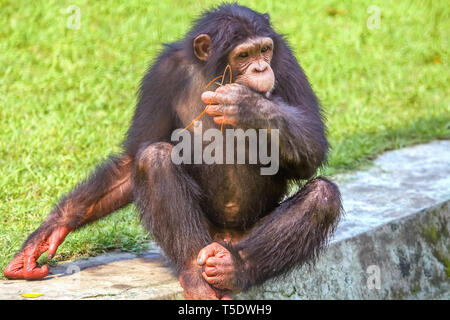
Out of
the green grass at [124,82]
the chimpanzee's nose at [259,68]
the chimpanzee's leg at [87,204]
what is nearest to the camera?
the chimpanzee's nose at [259,68]

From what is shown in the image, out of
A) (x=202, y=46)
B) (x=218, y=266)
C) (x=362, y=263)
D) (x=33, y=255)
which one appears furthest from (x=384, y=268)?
(x=33, y=255)

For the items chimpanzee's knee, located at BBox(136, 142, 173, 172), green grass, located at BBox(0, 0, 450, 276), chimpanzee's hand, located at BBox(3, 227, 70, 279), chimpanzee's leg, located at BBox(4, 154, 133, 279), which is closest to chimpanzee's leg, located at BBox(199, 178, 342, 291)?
chimpanzee's knee, located at BBox(136, 142, 173, 172)

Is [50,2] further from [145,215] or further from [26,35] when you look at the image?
[145,215]

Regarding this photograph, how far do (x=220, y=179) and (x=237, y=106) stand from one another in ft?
2.23

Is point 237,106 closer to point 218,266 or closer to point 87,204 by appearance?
point 218,266

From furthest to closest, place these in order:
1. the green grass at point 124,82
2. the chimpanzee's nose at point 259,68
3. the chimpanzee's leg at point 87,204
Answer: the green grass at point 124,82
the chimpanzee's leg at point 87,204
the chimpanzee's nose at point 259,68

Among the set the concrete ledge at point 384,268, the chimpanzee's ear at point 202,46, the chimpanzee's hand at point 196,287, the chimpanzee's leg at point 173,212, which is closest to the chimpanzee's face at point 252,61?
the chimpanzee's ear at point 202,46

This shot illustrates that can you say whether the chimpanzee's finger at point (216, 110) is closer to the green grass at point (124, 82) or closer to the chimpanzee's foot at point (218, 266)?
the chimpanzee's foot at point (218, 266)

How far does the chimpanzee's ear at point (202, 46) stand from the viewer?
16.0 feet

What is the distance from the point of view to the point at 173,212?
178 inches

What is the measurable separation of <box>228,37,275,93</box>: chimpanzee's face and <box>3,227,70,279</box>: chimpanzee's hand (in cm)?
161

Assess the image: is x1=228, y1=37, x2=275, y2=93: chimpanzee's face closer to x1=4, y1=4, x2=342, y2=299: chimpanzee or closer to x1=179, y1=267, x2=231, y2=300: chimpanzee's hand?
x1=4, y1=4, x2=342, y2=299: chimpanzee

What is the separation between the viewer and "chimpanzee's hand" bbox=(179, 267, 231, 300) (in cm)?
448

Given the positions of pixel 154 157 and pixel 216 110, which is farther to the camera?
pixel 154 157
